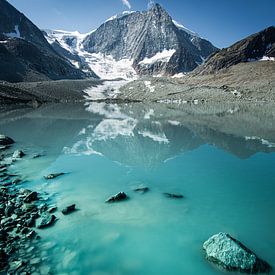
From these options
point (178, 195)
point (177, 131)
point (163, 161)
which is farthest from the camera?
point (177, 131)

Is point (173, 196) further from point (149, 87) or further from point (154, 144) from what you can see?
point (149, 87)

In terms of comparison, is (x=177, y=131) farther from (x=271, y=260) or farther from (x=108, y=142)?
(x=271, y=260)

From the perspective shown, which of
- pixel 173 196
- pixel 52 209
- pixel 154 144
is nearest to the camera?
pixel 52 209

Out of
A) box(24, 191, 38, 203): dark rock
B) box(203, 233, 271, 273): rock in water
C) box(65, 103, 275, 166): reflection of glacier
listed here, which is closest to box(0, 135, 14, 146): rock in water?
box(65, 103, 275, 166): reflection of glacier

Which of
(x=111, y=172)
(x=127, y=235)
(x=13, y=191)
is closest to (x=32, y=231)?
(x=127, y=235)

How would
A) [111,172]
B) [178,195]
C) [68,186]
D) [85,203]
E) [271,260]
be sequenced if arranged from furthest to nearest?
[111,172] < [68,186] < [178,195] < [85,203] < [271,260]

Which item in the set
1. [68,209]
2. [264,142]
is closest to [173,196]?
[68,209]

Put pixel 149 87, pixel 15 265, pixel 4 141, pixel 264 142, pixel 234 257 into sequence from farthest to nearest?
pixel 149 87
pixel 264 142
pixel 4 141
pixel 234 257
pixel 15 265
